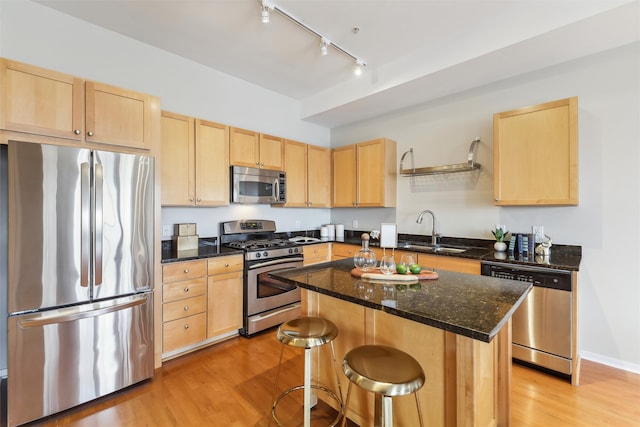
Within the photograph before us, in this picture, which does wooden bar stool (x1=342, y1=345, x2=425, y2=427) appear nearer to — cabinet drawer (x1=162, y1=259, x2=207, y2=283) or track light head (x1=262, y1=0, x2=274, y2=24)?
cabinet drawer (x1=162, y1=259, x2=207, y2=283)

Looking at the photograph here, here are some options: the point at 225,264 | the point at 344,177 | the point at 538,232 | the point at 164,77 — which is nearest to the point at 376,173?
the point at 344,177

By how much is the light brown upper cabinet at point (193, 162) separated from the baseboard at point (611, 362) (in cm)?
396

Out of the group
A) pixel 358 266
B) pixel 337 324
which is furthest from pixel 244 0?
pixel 337 324

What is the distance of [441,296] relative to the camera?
1420mm

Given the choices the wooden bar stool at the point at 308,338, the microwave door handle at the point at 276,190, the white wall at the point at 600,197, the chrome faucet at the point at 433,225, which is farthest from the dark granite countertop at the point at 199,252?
the white wall at the point at 600,197

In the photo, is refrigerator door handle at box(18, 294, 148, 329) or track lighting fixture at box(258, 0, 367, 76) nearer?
refrigerator door handle at box(18, 294, 148, 329)

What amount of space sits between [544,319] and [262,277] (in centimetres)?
269

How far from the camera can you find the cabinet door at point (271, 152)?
3684mm

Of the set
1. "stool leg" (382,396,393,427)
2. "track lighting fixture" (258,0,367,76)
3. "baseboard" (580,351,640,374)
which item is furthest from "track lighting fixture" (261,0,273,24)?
"baseboard" (580,351,640,374)

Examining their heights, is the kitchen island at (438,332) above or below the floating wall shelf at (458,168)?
below

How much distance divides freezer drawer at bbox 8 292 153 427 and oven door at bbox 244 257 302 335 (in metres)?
1.01

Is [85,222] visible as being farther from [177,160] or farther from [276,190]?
[276,190]

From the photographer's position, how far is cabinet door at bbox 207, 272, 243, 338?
2.86m

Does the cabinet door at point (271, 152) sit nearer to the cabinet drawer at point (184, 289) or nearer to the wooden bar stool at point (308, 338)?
the cabinet drawer at point (184, 289)
